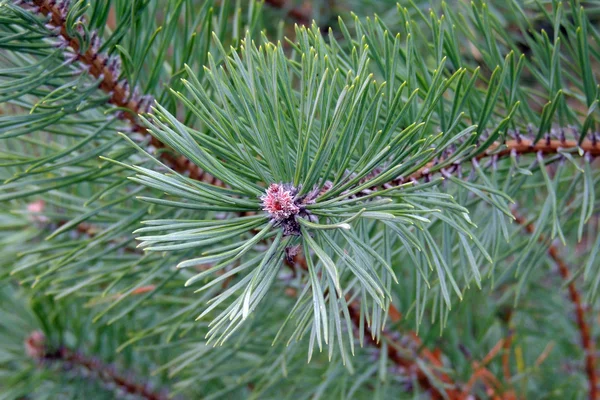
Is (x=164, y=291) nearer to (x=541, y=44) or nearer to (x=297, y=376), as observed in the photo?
(x=297, y=376)

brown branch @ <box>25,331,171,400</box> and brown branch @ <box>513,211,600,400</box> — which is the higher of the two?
brown branch @ <box>513,211,600,400</box>

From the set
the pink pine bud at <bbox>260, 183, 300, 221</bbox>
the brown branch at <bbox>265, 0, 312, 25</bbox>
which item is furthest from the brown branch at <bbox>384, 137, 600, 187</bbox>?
the brown branch at <bbox>265, 0, 312, 25</bbox>

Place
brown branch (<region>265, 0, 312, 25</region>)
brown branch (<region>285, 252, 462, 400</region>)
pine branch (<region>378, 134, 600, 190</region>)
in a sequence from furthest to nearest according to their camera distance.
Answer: brown branch (<region>265, 0, 312, 25</region>)
brown branch (<region>285, 252, 462, 400</region>)
pine branch (<region>378, 134, 600, 190</region>)

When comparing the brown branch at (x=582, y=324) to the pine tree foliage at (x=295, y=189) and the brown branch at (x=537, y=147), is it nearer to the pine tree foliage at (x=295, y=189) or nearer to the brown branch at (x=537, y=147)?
the pine tree foliage at (x=295, y=189)

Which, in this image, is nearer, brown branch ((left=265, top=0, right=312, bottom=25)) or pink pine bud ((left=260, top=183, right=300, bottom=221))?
pink pine bud ((left=260, top=183, right=300, bottom=221))

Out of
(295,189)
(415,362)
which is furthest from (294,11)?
(295,189)

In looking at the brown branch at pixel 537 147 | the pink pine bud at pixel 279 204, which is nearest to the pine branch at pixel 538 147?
the brown branch at pixel 537 147

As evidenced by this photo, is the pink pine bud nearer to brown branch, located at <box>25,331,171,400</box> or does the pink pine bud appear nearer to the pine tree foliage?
the pine tree foliage

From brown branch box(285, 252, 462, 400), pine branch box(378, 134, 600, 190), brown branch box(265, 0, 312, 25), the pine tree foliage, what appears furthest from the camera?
brown branch box(265, 0, 312, 25)
